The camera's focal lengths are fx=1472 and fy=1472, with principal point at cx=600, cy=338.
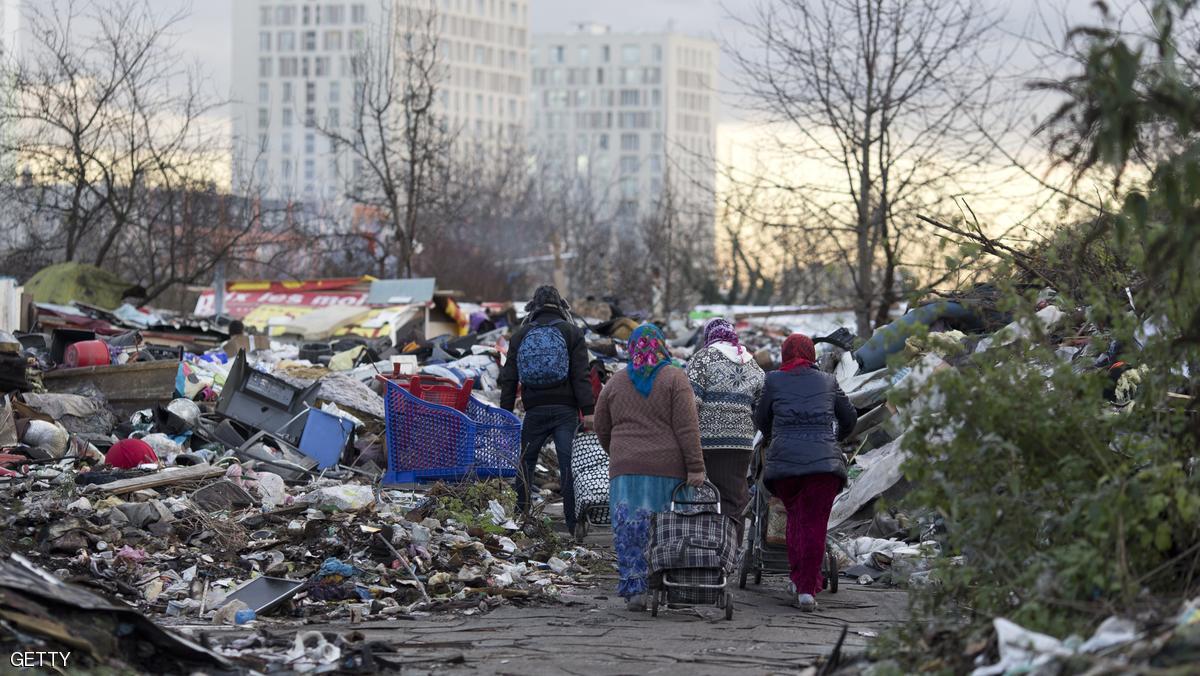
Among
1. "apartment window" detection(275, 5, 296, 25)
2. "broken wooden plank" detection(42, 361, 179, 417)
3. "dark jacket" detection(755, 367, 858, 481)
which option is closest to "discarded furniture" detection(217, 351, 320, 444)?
"broken wooden plank" detection(42, 361, 179, 417)

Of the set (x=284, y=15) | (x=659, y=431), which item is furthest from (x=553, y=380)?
(x=284, y=15)

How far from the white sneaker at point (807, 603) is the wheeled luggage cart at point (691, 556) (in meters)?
0.58

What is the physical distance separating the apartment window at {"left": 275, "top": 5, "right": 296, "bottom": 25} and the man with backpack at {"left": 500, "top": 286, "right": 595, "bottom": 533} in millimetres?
151216

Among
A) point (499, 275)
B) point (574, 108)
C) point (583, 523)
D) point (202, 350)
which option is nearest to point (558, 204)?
point (499, 275)

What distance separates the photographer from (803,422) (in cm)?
910

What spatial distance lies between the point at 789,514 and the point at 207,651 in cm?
410

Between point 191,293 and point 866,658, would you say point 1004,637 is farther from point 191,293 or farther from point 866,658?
point 191,293

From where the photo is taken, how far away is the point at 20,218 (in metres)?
29.0

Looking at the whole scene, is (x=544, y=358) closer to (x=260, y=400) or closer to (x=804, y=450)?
(x=804, y=450)

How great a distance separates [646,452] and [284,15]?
155375mm

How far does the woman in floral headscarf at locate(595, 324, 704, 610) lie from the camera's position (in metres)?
8.62

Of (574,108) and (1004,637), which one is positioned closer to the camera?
(1004,637)

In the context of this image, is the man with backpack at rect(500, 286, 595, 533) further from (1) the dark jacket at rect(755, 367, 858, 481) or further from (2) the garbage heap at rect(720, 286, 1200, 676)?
(2) the garbage heap at rect(720, 286, 1200, 676)

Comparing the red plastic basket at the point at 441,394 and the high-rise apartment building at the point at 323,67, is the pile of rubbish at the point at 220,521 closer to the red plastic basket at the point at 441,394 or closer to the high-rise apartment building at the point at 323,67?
the red plastic basket at the point at 441,394
